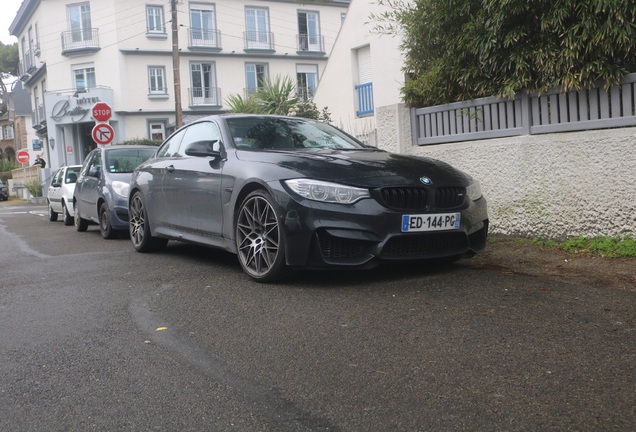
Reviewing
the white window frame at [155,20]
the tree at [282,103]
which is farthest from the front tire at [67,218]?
the white window frame at [155,20]

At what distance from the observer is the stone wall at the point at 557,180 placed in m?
6.77

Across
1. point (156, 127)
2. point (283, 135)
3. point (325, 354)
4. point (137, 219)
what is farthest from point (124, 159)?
point (156, 127)

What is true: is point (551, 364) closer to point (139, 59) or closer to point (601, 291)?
point (601, 291)

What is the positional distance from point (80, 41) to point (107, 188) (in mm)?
32000

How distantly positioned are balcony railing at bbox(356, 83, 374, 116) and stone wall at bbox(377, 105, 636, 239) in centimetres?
910

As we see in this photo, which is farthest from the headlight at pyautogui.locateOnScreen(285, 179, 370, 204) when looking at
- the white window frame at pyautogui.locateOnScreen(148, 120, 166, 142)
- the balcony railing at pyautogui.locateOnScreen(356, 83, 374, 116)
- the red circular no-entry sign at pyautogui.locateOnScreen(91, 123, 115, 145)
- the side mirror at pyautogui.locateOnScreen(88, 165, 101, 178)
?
the white window frame at pyautogui.locateOnScreen(148, 120, 166, 142)

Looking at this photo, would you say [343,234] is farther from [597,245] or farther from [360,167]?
[597,245]

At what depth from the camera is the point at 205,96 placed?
4147cm

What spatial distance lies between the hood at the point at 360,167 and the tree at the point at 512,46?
5.90ft

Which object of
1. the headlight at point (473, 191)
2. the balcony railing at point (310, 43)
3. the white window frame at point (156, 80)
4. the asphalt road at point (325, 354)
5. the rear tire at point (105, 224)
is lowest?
the asphalt road at point (325, 354)

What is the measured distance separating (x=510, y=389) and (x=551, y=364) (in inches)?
16.6

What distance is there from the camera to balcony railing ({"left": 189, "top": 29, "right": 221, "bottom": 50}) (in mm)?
40656

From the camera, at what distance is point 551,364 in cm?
353

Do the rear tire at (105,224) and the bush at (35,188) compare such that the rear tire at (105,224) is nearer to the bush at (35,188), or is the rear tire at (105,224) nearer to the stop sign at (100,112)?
the stop sign at (100,112)
